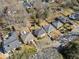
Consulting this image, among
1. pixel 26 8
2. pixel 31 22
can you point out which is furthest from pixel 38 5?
pixel 31 22

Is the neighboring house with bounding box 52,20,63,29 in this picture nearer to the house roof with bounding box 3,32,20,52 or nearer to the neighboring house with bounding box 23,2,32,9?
the house roof with bounding box 3,32,20,52

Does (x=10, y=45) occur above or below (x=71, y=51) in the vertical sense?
below

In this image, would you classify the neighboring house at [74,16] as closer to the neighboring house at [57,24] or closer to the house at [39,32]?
the neighboring house at [57,24]

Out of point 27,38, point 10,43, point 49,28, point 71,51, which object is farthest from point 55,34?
point 71,51

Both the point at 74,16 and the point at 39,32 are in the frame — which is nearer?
the point at 39,32

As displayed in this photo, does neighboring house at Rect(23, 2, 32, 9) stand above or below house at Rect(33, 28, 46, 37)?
above

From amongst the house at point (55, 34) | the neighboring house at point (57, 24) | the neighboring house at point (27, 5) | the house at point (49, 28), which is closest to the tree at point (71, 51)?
the house at point (55, 34)

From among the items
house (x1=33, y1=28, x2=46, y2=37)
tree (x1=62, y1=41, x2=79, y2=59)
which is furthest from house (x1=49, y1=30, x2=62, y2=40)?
tree (x1=62, y1=41, x2=79, y2=59)

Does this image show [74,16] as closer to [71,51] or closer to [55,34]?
[55,34]
